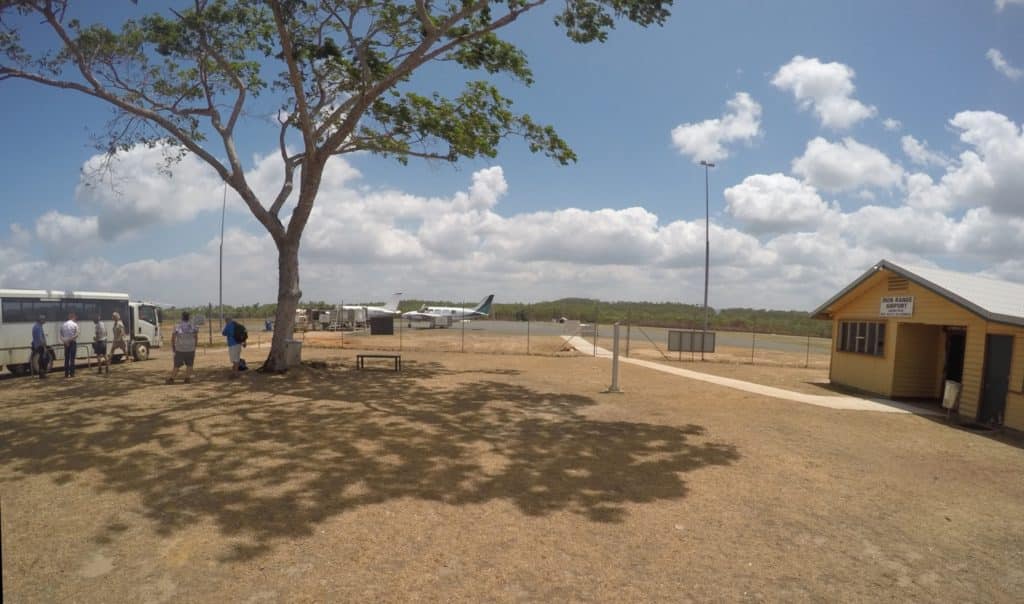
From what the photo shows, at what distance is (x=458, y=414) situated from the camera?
428 inches

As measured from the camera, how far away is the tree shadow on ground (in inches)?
243

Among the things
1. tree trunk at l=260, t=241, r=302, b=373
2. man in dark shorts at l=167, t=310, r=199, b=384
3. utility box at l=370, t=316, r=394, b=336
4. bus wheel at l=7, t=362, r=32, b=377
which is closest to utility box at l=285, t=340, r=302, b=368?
tree trunk at l=260, t=241, r=302, b=373

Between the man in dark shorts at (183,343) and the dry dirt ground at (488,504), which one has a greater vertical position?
the man in dark shorts at (183,343)

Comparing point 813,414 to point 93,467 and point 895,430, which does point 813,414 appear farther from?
point 93,467

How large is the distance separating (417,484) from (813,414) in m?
9.63

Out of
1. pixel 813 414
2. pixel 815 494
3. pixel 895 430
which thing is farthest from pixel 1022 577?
pixel 813 414

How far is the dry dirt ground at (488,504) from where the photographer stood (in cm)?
461

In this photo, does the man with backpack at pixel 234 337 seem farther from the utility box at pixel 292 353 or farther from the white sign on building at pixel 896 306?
the white sign on building at pixel 896 306

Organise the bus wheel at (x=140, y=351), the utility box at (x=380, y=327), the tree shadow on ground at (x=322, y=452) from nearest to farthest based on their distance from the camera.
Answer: the tree shadow on ground at (x=322, y=452) < the bus wheel at (x=140, y=351) < the utility box at (x=380, y=327)

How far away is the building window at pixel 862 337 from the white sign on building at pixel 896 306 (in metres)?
0.56

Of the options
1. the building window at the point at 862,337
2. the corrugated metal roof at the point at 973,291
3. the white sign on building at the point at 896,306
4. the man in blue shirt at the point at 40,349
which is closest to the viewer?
the corrugated metal roof at the point at 973,291

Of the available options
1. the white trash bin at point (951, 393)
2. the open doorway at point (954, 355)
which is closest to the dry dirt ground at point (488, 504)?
the white trash bin at point (951, 393)

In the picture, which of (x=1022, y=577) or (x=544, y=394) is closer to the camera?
(x=1022, y=577)

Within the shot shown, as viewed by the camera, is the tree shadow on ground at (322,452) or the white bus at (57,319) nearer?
the tree shadow on ground at (322,452)
